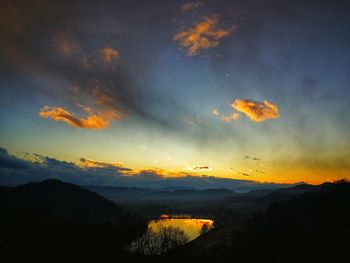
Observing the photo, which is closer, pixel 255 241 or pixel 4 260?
pixel 4 260

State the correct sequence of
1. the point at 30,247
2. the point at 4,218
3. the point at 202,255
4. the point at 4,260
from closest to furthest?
the point at 4,260
the point at 30,247
the point at 202,255
the point at 4,218

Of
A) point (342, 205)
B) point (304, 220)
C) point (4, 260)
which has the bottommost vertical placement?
point (4, 260)

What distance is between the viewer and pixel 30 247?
9300 cm

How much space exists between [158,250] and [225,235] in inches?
1543

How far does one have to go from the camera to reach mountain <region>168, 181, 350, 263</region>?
9200 centimetres

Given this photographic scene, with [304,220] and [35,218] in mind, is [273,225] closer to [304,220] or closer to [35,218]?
[304,220]

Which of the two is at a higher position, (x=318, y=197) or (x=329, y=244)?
(x=318, y=197)

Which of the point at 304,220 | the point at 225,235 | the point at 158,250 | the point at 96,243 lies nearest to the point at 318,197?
the point at 304,220

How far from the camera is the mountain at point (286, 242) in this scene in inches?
3622

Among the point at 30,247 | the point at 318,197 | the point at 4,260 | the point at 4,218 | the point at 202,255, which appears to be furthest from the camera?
the point at 318,197

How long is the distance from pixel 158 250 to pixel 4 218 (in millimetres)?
69102

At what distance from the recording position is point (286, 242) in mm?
104500

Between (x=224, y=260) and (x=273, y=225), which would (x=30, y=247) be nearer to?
(x=224, y=260)

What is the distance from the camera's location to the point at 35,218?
419 feet
